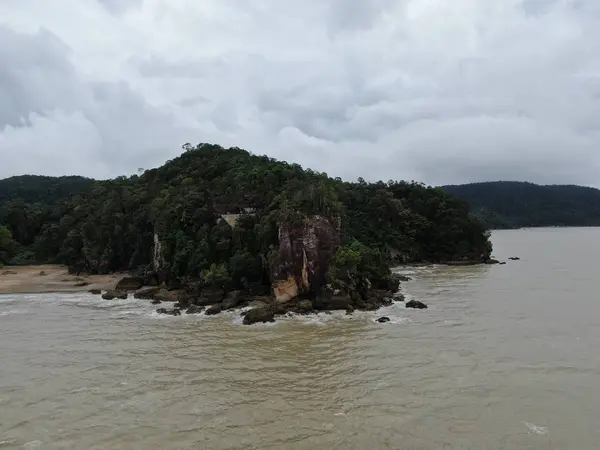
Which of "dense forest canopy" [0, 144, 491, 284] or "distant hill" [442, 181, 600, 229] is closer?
"dense forest canopy" [0, 144, 491, 284]

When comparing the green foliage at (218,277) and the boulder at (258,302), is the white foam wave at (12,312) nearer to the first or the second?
the green foliage at (218,277)

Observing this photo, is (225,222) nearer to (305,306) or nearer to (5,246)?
(305,306)

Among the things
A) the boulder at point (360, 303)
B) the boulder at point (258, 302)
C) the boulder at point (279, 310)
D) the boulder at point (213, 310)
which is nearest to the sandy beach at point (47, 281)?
the boulder at point (213, 310)

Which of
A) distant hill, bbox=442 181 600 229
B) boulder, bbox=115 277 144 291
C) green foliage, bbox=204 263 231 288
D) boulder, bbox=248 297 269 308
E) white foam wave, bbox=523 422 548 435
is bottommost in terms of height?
white foam wave, bbox=523 422 548 435

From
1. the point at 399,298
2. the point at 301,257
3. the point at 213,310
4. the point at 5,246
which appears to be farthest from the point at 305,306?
the point at 5,246

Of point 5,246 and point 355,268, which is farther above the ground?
point 5,246

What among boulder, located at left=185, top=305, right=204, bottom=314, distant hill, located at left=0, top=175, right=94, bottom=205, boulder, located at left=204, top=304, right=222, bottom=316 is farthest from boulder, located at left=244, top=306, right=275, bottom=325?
distant hill, located at left=0, top=175, right=94, bottom=205

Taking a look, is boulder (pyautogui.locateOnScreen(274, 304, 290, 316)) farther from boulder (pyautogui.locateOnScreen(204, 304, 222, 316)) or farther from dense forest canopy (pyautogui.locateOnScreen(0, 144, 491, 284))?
dense forest canopy (pyautogui.locateOnScreen(0, 144, 491, 284))
